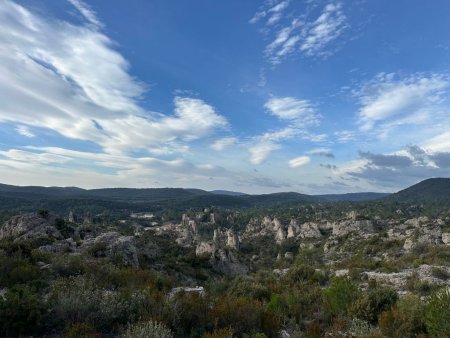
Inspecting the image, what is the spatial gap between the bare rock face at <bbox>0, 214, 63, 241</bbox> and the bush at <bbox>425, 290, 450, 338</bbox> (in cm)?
2377

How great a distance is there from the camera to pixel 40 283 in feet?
33.3

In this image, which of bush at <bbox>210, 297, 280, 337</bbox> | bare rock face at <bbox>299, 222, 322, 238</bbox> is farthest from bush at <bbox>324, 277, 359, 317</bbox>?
bare rock face at <bbox>299, 222, 322, 238</bbox>

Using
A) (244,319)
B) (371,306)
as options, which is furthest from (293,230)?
(244,319)

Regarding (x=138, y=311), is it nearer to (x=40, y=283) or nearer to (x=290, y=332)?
(x=290, y=332)

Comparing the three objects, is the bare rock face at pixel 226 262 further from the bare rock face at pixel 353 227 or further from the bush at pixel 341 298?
the bare rock face at pixel 353 227

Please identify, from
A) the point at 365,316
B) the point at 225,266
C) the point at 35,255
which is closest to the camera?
the point at 365,316

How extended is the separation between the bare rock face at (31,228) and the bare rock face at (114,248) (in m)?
5.36

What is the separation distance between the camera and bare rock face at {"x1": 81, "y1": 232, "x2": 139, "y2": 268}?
19.3 meters

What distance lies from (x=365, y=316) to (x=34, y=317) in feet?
26.9

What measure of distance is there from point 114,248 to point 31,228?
11053mm

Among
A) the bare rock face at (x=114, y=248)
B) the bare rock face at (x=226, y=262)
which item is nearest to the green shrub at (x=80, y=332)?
the bare rock face at (x=114, y=248)

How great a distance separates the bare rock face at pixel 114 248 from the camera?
19.3 meters

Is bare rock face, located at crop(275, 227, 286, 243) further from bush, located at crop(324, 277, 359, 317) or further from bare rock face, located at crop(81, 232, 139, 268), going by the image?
bush, located at crop(324, 277, 359, 317)

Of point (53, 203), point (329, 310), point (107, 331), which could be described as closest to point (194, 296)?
point (107, 331)
